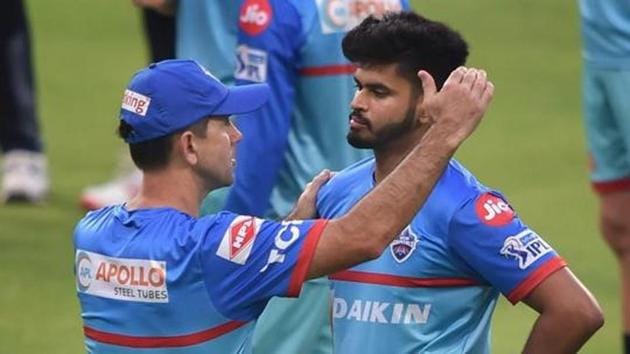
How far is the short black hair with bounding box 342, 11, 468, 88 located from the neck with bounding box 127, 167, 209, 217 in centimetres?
66

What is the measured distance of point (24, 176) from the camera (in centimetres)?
1140

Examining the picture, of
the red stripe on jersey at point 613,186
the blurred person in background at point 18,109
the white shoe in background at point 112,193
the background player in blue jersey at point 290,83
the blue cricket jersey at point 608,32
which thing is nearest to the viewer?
the background player in blue jersey at point 290,83

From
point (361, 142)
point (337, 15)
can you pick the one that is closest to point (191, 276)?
point (361, 142)

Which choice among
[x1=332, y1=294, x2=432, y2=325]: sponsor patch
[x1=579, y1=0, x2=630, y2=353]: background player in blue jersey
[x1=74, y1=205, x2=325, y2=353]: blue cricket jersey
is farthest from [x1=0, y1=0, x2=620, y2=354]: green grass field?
[x1=74, y1=205, x2=325, y2=353]: blue cricket jersey

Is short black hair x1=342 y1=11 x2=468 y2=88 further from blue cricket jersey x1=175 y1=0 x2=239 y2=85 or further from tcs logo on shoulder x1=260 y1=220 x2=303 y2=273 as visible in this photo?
blue cricket jersey x1=175 y1=0 x2=239 y2=85

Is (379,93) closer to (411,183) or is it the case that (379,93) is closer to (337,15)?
(411,183)

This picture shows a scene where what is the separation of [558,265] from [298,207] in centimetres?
81

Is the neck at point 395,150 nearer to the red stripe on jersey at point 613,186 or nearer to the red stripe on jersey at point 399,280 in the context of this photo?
the red stripe on jersey at point 399,280

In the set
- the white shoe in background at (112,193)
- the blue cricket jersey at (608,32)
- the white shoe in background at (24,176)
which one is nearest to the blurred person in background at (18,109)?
the white shoe in background at (24,176)

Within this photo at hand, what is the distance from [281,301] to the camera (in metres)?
6.79

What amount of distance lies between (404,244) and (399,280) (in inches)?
4.1

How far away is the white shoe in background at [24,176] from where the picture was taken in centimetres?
1134

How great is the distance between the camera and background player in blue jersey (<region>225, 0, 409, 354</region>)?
22.7ft

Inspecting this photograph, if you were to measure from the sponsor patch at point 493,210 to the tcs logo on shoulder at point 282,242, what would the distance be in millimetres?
528
